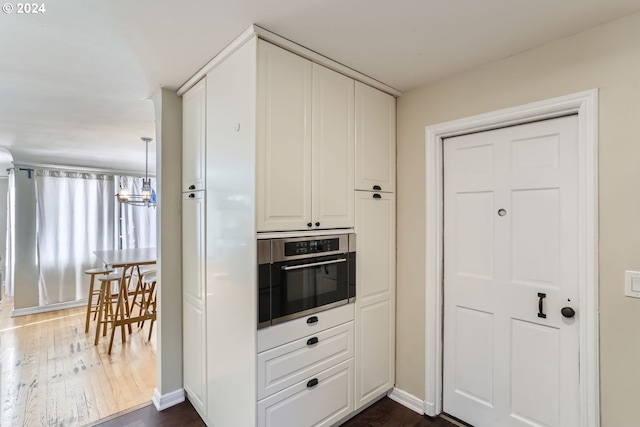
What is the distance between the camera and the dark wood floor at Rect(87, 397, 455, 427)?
2100 millimetres

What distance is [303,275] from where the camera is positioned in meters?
1.77

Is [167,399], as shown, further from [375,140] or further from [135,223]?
[135,223]

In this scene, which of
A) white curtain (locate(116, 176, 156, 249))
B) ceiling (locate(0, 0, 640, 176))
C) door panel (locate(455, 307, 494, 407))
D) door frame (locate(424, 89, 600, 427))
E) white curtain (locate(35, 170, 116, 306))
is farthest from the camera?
white curtain (locate(116, 176, 156, 249))

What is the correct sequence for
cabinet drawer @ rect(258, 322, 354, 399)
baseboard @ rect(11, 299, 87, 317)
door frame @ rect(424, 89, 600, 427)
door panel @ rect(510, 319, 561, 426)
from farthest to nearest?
baseboard @ rect(11, 299, 87, 317), door panel @ rect(510, 319, 561, 426), cabinet drawer @ rect(258, 322, 354, 399), door frame @ rect(424, 89, 600, 427)

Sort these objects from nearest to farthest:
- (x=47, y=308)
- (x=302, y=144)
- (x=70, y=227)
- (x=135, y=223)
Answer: (x=302, y=144)
(x=47, y=308)
(x=70, y=227)
(x=135, y=223)

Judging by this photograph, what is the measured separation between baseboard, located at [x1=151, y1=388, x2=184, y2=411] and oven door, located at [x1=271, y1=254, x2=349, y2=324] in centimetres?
139

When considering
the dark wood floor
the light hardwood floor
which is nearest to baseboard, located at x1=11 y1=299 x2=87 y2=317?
the light hardwood floor

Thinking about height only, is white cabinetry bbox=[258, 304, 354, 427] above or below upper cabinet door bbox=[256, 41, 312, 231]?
below

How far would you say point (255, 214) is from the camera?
1.56 m

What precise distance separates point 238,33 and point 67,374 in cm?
336

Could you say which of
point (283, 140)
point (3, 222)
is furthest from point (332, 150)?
point (3, 222)

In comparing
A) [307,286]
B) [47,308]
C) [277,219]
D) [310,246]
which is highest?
[277,219]

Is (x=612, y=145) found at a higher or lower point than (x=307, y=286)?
higher

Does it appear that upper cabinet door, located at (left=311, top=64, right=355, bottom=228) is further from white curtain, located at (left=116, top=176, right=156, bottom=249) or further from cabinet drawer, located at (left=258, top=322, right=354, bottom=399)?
white curtain, located at (left=116, top=176, right=156, bottom=249)
